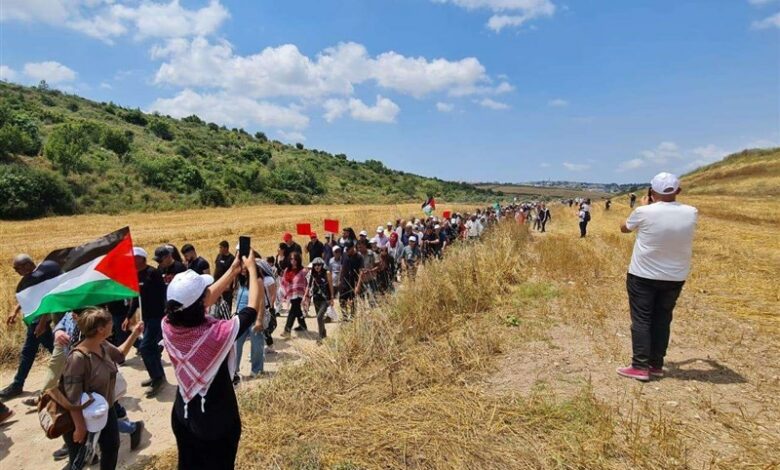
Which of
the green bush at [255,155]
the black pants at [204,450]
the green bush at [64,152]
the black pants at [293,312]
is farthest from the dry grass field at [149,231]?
the green bush at [255,155]

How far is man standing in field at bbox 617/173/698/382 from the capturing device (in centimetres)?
402

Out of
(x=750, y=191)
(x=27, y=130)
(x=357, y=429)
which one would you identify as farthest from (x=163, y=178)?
(x=750, y=191)

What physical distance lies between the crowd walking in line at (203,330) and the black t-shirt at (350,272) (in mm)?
19

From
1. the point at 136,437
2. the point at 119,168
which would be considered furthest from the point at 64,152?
the point at 136,437

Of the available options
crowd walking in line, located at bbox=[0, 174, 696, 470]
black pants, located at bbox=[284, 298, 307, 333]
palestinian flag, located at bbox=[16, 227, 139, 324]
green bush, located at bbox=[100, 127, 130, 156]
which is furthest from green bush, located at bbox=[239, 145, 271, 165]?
palestinian flag, located at bbox=[16, 227, 139, 324]

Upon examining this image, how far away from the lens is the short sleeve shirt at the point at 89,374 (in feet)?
11.3

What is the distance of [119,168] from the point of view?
1421 inches

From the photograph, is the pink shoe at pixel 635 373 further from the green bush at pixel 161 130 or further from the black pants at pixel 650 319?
the green bush at pixel 161 130

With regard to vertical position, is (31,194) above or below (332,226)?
above

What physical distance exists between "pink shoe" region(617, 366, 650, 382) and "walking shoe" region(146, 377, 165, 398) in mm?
5484

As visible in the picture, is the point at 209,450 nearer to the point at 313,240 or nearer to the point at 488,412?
the point at 488,412

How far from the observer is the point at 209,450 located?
2561mm

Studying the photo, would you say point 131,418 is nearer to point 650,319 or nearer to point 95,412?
point 95,412

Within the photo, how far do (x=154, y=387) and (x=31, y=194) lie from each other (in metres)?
26.8
